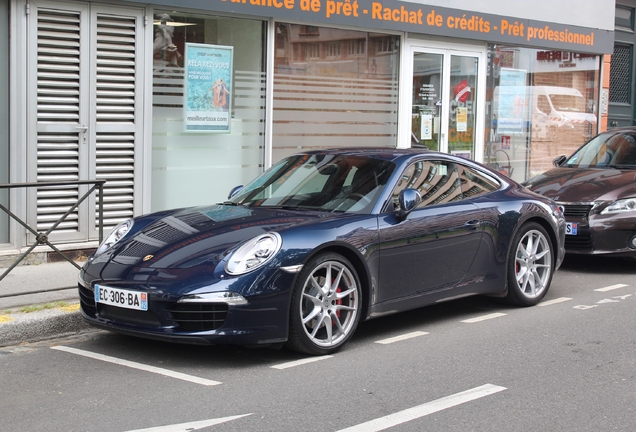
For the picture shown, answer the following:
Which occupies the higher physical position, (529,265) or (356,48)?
(356,48)

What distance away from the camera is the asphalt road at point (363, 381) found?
4727 millimetres

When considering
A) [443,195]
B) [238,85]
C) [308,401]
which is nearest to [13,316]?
[308,401]

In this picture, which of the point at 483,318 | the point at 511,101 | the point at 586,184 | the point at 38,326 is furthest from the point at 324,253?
the point at 511,101

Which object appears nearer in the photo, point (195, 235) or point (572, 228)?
point (195, 235)

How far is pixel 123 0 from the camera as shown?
389 inches

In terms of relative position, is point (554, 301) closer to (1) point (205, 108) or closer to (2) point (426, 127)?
(1) point (205, 108)

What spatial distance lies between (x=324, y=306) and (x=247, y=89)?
5.94 metres

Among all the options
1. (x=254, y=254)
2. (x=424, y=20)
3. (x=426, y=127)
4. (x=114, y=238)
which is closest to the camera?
(x=254, y=254)

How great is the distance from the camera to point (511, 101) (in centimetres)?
1538

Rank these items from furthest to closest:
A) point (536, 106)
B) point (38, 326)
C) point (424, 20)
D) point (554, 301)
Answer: point (536, 106), point (424, 20), point (554, 301), point (38, 326)

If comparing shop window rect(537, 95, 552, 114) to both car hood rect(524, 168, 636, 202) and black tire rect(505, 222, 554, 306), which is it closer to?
car hood rect(524, 168, 636, 202)

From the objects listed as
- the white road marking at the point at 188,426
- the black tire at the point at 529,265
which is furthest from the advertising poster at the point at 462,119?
the white road marking at the point at 188,426

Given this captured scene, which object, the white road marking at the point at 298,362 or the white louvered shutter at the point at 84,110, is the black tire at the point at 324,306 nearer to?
the white road marking at the point at 298,362

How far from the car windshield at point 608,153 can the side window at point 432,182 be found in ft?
13.8
